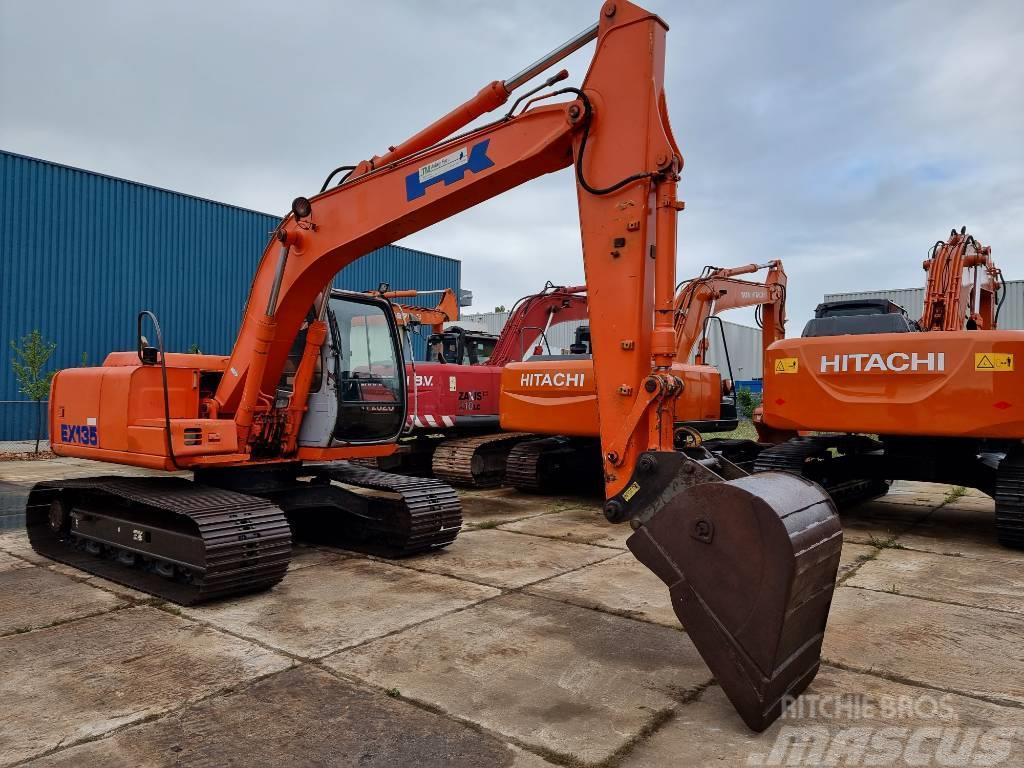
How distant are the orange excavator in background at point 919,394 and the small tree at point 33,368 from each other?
13141 millimetres

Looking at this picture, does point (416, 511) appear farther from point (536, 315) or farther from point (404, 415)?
point (536, 315)

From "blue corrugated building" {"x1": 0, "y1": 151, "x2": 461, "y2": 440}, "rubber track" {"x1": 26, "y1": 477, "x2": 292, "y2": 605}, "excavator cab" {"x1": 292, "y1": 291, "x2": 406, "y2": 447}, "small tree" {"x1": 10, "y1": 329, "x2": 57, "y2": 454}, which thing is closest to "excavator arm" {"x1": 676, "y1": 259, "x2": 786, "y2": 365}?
"excavator cab" {"x1": 292, "y1": 291, "x2": 406, "y2": 447}

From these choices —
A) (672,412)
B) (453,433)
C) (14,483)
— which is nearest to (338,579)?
(672,412)

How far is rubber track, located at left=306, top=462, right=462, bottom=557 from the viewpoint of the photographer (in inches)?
218

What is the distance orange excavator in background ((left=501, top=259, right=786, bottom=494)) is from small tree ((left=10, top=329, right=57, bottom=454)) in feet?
32.8

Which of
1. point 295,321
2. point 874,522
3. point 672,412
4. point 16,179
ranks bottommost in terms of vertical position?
point 874,522

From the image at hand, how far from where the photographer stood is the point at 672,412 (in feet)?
11.4

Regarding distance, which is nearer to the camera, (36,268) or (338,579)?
(338,579)

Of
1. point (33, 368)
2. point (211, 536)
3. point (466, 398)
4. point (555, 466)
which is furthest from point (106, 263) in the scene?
point (211, 536)

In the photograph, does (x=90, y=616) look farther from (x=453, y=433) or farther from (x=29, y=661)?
(x=453, y=433)

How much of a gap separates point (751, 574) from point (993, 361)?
4.67 meters

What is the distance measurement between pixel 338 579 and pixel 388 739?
239 centimetres

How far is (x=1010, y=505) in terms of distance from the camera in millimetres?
6207

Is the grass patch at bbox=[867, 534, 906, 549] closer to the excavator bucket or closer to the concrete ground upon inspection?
the concrete ground
